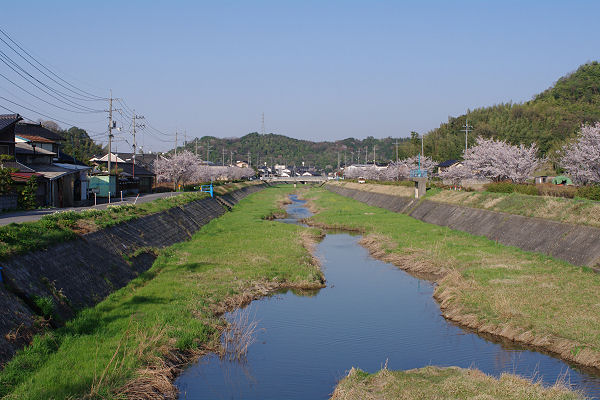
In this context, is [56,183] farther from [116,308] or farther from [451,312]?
[451,312]

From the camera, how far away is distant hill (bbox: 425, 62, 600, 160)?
310ft

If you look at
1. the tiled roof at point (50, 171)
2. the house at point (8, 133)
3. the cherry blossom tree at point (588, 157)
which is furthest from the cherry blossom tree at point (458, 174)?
the house at point (8, 133)

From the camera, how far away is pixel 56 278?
16.2 metres

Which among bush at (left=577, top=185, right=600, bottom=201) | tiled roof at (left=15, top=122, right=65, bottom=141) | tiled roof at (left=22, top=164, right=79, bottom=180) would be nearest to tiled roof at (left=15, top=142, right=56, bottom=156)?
tiled roof at (left=22, top=164, right=79, bottom=180)

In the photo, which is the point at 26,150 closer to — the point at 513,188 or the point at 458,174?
the point at 513,188

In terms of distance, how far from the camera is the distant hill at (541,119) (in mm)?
94625

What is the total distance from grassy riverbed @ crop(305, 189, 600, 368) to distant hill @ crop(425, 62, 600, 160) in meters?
63.5

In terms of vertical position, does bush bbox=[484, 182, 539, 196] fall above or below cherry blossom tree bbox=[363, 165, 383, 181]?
below

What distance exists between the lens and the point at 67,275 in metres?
17.0

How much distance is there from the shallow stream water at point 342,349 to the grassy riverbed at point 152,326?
2.92 ft

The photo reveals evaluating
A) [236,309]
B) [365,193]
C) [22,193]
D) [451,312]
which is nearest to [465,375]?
[451,312]

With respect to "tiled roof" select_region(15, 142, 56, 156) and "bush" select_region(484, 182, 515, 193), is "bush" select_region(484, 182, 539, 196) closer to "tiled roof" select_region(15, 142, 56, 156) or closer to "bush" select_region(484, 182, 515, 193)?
"bush" select_region(484, 182, 515, 193)

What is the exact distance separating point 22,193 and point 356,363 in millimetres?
27770

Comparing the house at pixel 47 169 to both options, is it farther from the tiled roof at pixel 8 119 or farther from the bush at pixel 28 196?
the bush at pixel 28 196
